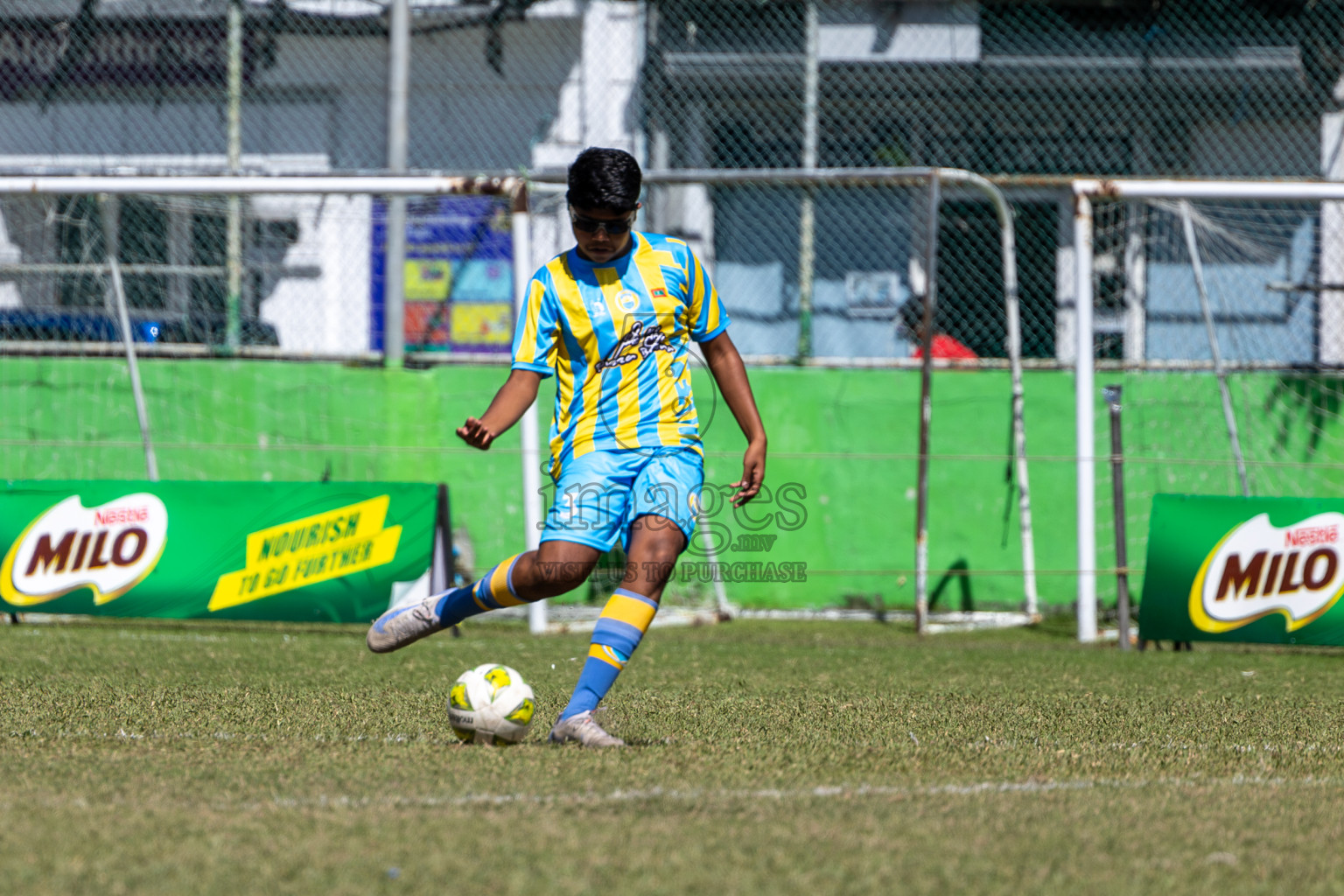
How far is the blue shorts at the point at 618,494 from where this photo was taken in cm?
409

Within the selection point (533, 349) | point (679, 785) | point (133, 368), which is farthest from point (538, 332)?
point (133, 368)

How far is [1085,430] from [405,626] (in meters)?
5.04

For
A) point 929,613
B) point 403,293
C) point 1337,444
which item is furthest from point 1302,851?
point 403,293

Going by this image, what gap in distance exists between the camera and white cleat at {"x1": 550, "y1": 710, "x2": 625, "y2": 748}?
3797 millimetres

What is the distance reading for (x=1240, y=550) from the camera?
24.0ft

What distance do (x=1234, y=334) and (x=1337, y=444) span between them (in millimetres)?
1480

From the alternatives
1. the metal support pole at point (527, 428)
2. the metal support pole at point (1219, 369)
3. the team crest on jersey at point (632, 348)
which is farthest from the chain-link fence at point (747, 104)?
the team crest on jersey at point (632, 348)

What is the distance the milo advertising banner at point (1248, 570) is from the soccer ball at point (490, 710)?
4.62 m

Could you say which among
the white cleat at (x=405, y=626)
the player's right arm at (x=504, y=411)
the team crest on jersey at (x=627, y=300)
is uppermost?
the team crest on jersey at (x=627, y=300)

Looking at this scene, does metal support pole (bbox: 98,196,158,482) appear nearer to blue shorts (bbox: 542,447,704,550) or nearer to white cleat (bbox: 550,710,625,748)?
blue shorts (bbox: 542,447,704,550)

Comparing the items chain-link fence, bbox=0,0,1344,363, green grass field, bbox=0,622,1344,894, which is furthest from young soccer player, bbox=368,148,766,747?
chain-link fence, bbox=0,0,1344,363

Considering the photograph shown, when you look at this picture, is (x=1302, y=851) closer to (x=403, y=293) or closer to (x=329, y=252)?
(x=403, y=293)

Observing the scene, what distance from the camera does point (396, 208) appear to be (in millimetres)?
9922

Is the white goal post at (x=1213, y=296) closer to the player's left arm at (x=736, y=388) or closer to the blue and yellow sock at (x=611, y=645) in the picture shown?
the player's left arm at (x=736, y=388)
